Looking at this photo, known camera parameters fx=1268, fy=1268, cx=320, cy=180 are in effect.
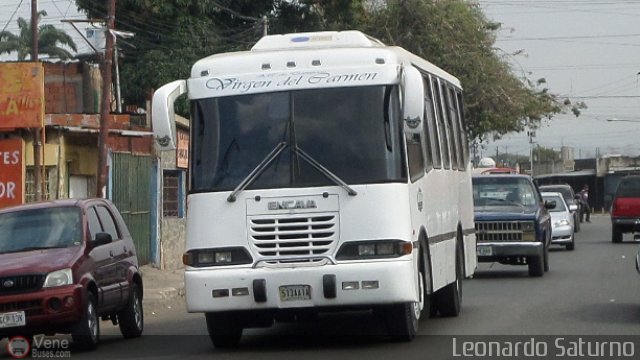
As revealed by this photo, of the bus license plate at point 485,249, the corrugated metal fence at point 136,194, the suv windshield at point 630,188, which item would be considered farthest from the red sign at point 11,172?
the suv windshield at point 630,188

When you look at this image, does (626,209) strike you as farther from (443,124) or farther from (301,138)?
(301,138)

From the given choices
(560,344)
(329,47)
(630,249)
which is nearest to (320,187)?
(329,47)

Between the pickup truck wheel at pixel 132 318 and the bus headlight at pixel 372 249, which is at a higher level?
the bus headlight at pixel 372 249

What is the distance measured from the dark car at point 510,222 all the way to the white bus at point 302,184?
10856 millimetres

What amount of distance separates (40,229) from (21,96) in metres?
9.70

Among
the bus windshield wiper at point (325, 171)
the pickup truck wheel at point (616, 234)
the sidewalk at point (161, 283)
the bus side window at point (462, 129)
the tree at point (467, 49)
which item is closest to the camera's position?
the bus windshield wiper at point (325, 171)

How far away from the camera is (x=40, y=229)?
1519 centimetres

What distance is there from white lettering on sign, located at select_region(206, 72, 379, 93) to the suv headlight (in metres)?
2.67

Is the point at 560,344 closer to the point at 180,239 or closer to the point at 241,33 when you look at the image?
the point at 180,239

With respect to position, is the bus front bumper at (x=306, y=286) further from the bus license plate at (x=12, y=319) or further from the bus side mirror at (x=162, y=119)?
the bus license plate at (x=12, y=319)

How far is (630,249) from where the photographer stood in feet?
120

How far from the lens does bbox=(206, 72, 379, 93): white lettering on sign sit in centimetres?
1326

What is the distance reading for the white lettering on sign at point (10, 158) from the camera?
80.3 feet

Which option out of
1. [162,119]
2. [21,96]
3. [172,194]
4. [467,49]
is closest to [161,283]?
[21,96]
